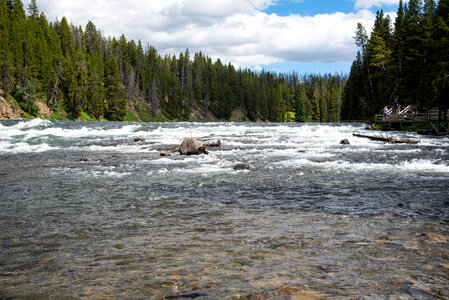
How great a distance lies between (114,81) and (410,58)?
3267 inches

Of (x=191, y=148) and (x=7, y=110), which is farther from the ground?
(x=7, y=110)

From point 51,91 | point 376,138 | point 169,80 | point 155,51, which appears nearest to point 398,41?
point 376,138

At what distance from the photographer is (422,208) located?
28.5 feet

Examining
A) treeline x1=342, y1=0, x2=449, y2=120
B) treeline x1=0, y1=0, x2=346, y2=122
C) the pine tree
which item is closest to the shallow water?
treeline x1=342, y1=0, x2=449, y2=120

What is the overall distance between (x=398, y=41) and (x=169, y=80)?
332 ft

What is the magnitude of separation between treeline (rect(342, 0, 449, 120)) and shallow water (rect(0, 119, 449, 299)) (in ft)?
105

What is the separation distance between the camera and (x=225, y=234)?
668 cm

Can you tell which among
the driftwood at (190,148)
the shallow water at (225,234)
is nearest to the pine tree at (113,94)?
the driftwood at (190,148)

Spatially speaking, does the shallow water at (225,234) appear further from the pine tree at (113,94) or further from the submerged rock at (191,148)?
the pine tree at (113,94)

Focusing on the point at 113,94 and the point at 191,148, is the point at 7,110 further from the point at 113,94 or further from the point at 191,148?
the point at 191,148

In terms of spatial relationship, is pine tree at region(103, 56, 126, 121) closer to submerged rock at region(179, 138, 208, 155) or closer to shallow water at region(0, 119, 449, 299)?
submerged rock at region(179, 138, 208, 155)

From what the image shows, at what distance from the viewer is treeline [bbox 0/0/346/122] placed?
8069 centimetres

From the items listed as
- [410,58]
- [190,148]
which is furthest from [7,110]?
[410,58]

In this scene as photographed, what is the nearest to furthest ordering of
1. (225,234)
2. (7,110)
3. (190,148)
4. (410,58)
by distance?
(225,234) → (190,148) → (410,58) → (7,110)
